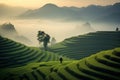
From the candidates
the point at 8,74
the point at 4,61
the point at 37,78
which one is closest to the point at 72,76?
the point at 37,78

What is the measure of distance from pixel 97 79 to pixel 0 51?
5545cm

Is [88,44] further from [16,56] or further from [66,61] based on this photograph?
[66,61]

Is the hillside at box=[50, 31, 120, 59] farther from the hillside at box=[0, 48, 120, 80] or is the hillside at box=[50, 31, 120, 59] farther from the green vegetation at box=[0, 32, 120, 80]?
the hillside at box=[0, 48, 120, 80]

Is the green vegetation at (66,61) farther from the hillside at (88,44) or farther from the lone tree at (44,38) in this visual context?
the lone tree at (44,38)

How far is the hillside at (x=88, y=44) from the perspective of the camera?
426 ft

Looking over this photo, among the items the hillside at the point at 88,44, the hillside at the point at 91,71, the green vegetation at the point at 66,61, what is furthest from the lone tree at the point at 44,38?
the hillside at the point at 91,71

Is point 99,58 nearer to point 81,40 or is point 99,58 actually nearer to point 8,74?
point 8,74

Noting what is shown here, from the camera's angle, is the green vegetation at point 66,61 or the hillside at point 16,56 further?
the hillside at point 16,56

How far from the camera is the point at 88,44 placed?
139 meters

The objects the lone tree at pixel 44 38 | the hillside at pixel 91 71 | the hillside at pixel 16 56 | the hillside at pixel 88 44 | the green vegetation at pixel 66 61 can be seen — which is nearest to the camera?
the hillside at pixel 91 71

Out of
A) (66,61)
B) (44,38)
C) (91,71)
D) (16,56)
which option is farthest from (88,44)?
(91,71)

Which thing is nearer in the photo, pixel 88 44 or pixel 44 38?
pixel 44 38

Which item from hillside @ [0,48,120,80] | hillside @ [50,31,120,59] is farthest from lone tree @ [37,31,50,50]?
hillside @ [0,48,120,80]

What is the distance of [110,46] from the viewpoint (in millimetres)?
132125
